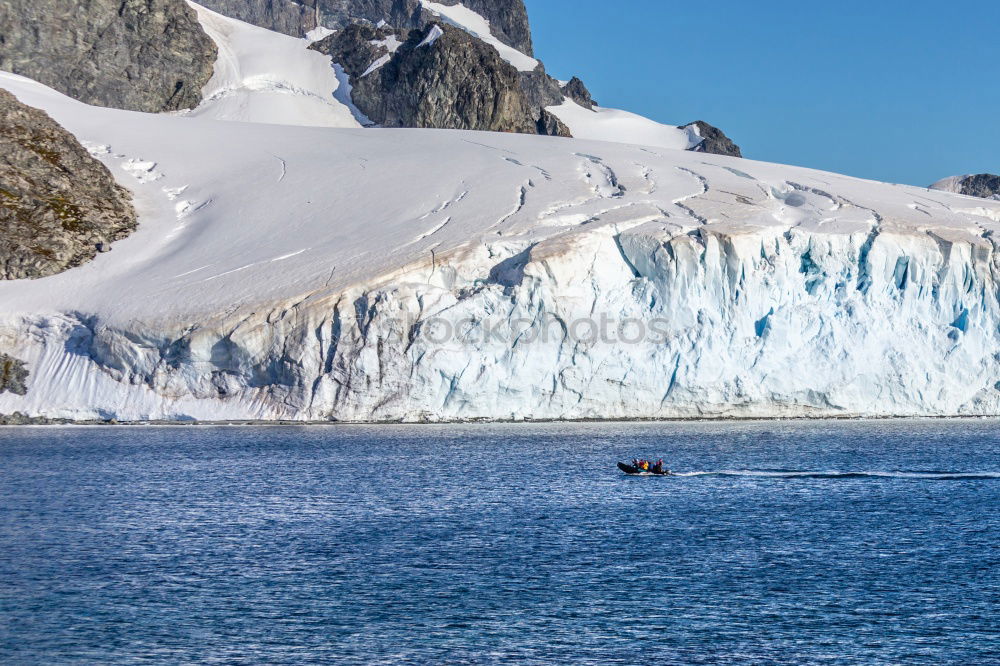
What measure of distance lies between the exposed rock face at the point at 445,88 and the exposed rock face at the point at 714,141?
22.0 meters

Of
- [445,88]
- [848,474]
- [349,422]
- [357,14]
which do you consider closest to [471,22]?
[357,14]

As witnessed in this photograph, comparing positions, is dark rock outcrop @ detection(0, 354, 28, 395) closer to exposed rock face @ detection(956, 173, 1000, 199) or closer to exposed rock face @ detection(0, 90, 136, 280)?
exposed rock face @ detection(0, 90, 136, 280)

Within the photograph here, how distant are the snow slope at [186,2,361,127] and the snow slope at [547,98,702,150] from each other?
73.6ft

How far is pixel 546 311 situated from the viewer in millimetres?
39406

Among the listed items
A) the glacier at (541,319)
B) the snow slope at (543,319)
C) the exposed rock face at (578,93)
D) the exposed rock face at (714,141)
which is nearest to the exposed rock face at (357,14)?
the exposed rock face at (578,93)

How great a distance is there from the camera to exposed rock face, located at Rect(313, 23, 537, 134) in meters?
84.9

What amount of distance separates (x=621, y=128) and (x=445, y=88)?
86.1 ft

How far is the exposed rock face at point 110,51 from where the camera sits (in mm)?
81000

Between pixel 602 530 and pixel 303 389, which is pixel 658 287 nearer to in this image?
pixel 303 389

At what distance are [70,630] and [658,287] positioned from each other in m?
27.9

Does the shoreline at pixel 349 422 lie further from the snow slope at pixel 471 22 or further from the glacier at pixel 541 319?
the snow slope at pixel 471 22

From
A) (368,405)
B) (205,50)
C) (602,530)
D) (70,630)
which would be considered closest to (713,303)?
(368,405)

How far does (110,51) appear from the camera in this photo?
83938mm

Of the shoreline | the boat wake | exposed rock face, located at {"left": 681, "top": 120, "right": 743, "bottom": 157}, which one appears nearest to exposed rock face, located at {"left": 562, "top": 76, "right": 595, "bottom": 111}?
exposed rock face, located at {"left": 681, "top": 120, "right": 743, "bottom": 157}
